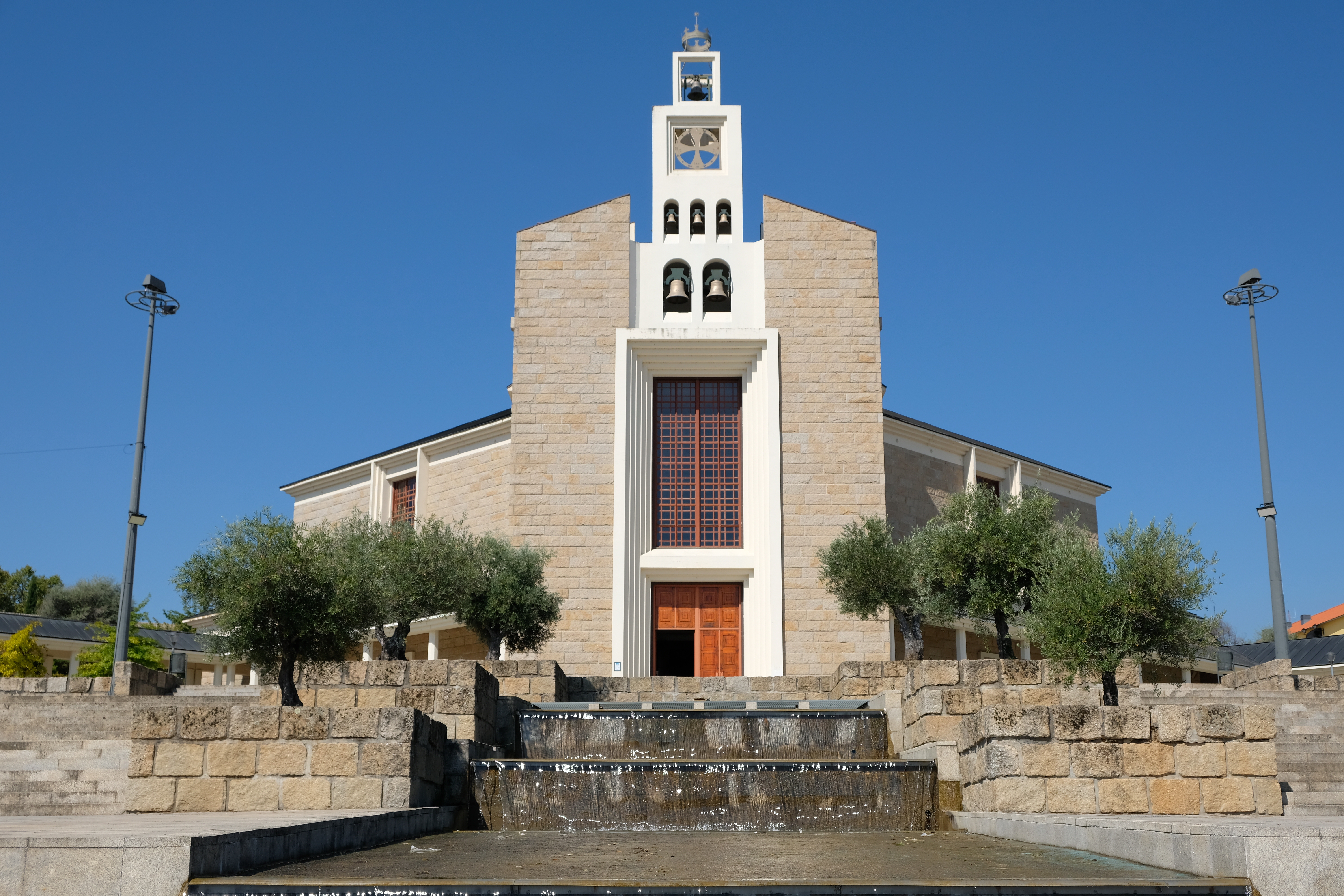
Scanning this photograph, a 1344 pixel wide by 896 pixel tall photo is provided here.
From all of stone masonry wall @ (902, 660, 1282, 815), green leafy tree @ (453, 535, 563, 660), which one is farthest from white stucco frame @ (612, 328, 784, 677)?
stone masonry wall @ (902, 660, 1282, 815)

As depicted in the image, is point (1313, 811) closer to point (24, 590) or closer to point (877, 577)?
point (877, 577)

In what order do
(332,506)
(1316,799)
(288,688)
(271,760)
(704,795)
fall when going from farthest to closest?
(332,506), (288,688), (1316,799), (704,795), (271,760)

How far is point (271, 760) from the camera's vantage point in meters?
10.3

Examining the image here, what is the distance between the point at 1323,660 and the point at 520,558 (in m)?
30.6

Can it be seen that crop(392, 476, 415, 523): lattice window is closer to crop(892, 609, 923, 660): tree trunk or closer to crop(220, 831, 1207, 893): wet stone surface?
crop(892, 609, 923, 660): tree trunk

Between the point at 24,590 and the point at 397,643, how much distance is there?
4156 cm

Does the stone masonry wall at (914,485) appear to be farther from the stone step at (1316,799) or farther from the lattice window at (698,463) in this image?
the stone step at (1316,799)

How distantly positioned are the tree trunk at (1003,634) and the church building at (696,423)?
249 inches

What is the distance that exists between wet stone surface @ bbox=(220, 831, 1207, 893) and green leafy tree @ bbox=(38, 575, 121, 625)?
54475 mm

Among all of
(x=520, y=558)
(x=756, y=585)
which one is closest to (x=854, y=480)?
(x=756, y=585)

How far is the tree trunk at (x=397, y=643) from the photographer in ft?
75.7

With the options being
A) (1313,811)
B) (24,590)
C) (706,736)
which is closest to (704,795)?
→ (706,736)

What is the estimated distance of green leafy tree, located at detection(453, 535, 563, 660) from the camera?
82.4 feet

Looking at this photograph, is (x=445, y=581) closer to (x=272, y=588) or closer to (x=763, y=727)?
(x=272, y=588)
